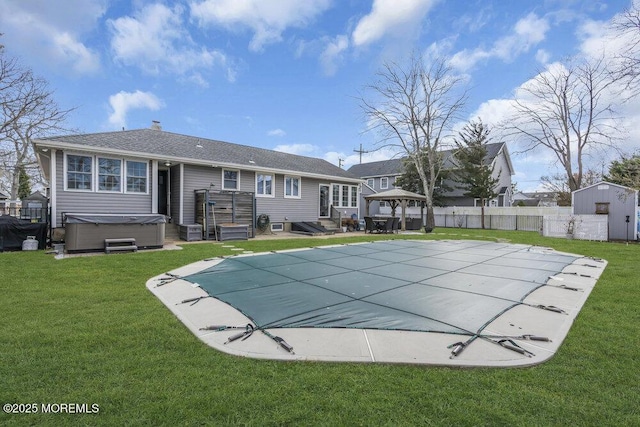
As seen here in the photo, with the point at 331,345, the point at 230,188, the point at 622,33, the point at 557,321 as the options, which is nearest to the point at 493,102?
the point at 622,33

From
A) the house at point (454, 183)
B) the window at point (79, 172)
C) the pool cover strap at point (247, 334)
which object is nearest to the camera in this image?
the pool cover strap at point (247, 334)

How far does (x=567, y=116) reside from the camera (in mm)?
21344

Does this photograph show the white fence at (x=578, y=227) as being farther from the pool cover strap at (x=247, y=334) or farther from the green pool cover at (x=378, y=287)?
the pool cover strap at (x=247, y=334)

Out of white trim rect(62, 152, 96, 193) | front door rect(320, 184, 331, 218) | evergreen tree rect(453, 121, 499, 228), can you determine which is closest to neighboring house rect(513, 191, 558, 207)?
evergreen tree rect(453, 121, 499, 228)

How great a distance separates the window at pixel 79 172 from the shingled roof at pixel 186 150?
1.69ft

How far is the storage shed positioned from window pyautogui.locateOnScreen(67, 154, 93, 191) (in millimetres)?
20238

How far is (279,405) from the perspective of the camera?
79.1 inches

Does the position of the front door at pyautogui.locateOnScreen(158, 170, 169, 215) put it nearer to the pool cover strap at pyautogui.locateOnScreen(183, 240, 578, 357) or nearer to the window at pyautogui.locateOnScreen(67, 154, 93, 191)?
the window at pyautogui.locateOnScreen(67, 154, 93, 191)

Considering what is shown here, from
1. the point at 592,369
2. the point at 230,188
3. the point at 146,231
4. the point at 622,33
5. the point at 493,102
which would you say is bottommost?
the point at 592,369

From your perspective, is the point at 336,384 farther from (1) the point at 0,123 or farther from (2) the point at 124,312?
(1) the point at 0,123

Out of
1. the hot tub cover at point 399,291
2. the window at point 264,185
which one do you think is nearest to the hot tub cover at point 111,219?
the hot tub cover at point 399,291

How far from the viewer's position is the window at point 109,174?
432 inches

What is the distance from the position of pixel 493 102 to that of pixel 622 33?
16157 millimetres

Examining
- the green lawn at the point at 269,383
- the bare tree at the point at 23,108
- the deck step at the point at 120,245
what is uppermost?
the bare tree at the point at 23,108
